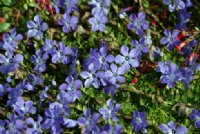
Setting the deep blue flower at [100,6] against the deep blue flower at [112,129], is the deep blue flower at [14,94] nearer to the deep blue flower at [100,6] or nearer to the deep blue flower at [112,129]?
the deep blue flower at [112,129]

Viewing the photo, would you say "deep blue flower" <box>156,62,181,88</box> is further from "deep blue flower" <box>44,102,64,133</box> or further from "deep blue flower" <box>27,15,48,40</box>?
"deep blue flower" <box>27,15,48,40</box>

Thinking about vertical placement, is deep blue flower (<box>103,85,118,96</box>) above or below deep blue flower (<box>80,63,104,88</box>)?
below

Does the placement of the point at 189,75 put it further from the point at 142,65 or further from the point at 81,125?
the point at 81,125

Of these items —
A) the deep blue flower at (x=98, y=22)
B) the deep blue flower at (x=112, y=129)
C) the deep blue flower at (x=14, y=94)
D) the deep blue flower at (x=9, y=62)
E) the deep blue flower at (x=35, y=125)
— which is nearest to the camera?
the deep blue flower at (x=112, y=129)

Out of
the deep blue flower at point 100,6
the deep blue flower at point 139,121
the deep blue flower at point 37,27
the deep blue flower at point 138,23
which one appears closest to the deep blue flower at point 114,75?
the deep blue flower at point 139,121

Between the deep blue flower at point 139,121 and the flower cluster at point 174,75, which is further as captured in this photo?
the flower cluster at point 174,75

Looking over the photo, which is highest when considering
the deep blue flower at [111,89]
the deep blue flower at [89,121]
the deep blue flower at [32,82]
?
the deep blue flower at [32,82]

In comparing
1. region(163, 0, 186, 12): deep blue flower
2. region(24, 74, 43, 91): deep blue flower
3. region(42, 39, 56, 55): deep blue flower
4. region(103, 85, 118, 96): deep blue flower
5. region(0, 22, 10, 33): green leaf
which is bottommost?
region(103, 85, 118, 96): deep blue flower

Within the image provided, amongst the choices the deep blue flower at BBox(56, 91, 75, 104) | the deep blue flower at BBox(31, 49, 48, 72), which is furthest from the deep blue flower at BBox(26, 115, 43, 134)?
the deep blue flower at BBox(31, 49, 48, 72)

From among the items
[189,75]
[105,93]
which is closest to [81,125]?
[105,93]
